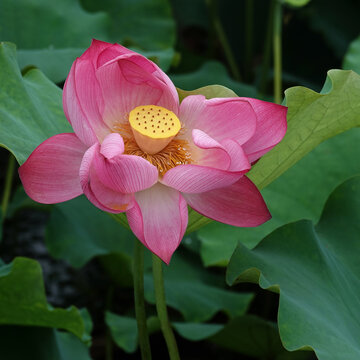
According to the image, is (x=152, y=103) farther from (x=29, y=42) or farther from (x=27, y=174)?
(x=29, y=42)

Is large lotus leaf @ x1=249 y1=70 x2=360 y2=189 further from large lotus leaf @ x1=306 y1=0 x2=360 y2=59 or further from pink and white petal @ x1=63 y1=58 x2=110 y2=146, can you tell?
large lotus leaf @ x1=306 y1=0 x2=360 y2=59

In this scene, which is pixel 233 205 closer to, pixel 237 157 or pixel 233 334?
pixel 237 157

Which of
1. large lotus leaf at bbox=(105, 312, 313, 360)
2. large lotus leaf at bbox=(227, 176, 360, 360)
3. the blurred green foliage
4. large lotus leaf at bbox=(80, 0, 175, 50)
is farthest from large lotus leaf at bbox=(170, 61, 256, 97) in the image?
large lotus leaf at bbox=(227, 176, 360, 360)

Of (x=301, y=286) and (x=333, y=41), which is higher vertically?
(x=301, y=286)

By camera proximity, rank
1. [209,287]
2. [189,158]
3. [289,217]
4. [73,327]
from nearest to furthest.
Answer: [189,158]
[73,327]
[289,217]
[209,287]

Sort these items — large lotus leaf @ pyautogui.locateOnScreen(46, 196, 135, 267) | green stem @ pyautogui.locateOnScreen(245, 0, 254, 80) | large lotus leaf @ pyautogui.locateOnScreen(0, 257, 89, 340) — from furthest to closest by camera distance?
green stem @ pyautogui.locateOnScreen(245, 0, 254, 80) < large lotus leaf @ pyautogui.locateOnScreen(46, 196, 135, 267) < large lotus leaf @ pyautogui.locateOnScreen(0, 257, 89, 340)

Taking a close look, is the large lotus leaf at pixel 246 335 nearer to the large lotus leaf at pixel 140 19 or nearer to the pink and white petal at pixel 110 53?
the pink and white petal at pixel 110 53

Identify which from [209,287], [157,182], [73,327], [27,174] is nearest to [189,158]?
[157,182]
